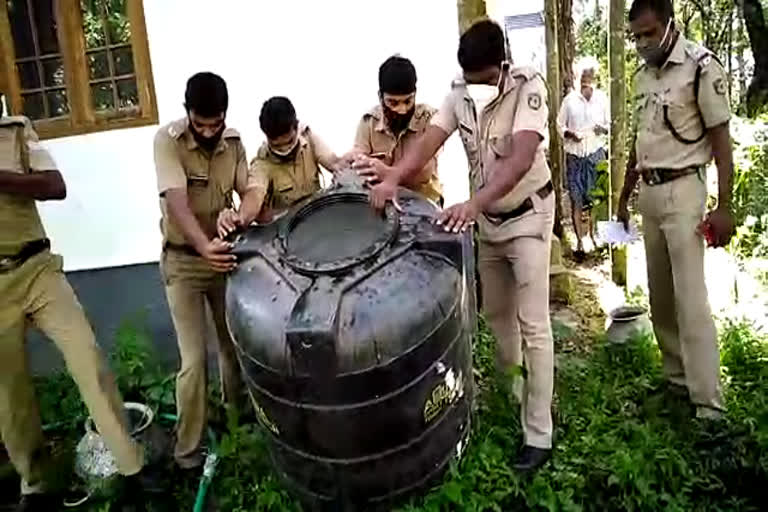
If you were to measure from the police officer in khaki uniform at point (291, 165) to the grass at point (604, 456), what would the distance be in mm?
1017

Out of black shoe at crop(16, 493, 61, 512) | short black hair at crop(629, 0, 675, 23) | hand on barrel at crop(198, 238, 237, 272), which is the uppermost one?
short black hair at crop(629, 0, 675, 23)

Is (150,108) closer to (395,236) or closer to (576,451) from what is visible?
(395,236)

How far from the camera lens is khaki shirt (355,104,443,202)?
13.1ft

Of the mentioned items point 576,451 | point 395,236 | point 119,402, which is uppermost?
point 395,236

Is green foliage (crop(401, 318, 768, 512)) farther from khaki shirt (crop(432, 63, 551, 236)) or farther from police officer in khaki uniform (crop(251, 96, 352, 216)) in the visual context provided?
police officer in khaki uniform (crop(251, 96, 352, 216))

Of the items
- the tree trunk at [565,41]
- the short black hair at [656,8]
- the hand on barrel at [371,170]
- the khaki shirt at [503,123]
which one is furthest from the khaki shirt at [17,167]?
the tree trunk at [565,41]

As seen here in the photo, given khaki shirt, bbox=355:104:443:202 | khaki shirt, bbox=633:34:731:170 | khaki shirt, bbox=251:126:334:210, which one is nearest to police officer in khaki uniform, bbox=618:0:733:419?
khaki shirt, bbox=633:34:731:170

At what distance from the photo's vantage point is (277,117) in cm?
352

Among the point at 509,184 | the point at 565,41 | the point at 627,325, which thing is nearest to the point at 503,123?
the point at 509,184

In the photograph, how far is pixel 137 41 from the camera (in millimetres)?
4762

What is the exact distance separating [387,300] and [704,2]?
31.7 ft

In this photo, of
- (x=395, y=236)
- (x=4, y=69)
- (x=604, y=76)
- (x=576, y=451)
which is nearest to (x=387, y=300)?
(x=395, y=236)

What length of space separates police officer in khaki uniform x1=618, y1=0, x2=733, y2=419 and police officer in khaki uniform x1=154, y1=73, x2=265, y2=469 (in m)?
1.74

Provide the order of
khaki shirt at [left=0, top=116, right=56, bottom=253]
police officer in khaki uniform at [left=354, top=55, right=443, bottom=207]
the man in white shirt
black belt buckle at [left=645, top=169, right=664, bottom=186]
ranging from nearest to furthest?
khaki shirt at [left=0, top=116, right=56, bottom=253] < black belt buckle at [left=645, top=169, right=664, bottom=186] < police officer in khaki uniform at [left=354, top=55, right=443, bottom=207] < the man in white shirt
